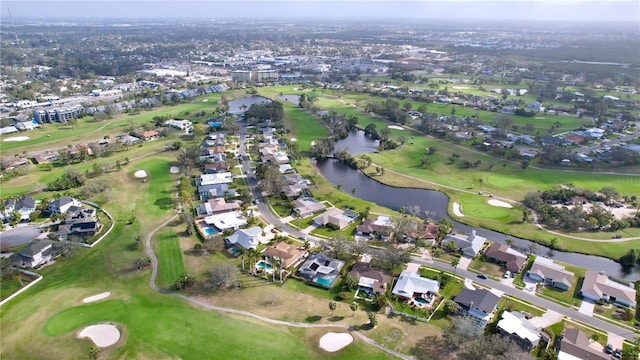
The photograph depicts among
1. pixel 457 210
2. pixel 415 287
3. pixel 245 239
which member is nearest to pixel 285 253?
pixel 245 239

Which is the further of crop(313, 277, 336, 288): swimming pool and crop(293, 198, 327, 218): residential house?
crop(293, 198, 327, 218): residential house

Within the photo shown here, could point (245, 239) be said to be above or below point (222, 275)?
below

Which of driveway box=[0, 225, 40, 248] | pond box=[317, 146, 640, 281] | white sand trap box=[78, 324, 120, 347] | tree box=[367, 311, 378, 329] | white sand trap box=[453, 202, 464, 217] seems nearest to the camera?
white sand trap box=[78, 324, 120, 347]

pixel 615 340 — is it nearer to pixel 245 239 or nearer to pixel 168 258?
pixel 245 239

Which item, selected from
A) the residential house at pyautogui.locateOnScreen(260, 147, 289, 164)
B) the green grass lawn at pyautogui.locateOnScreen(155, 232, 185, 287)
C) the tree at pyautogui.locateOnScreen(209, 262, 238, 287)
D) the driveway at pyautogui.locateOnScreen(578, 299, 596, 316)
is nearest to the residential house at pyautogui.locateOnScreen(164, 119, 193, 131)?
the residential house at pyautogui.locateOnScreen(260, 147, 289, 164)

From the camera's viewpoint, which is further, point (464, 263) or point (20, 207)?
point (20, 207)

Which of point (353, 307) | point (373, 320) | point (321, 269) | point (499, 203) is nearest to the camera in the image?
point (373, 320)

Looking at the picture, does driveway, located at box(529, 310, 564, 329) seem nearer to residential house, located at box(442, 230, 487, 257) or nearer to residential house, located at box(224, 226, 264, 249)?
residential house, located at box(442, 230, 487, 257)
